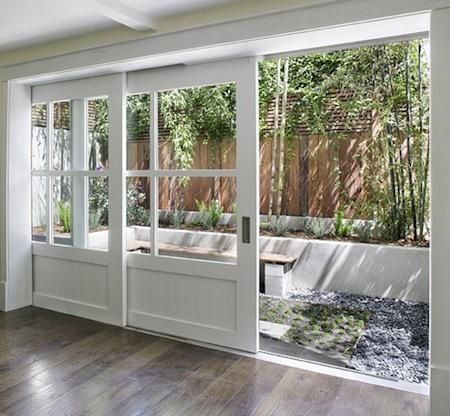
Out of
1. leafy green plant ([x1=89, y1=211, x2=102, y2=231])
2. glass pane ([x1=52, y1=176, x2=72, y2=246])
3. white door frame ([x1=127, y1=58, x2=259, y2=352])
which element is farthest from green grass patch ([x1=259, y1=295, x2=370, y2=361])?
glass pane ([x1=52, y1=176, x2=72, y2=246])

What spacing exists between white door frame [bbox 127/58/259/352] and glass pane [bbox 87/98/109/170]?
13.0 inches

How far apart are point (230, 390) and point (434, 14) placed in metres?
2.33

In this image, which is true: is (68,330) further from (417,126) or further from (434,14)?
(417,126)

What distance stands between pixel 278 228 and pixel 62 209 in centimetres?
290

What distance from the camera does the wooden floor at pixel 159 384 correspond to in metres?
2.36

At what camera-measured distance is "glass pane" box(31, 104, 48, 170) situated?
412 cm

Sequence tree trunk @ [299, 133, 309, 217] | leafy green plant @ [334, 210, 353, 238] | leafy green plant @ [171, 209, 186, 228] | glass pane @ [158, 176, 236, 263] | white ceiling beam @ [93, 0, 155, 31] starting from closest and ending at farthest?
white ceiling beam @ [93, 0, 155, 31] < glass pane @ [158, 176, 236, 263] < leafy green plant @ [171, 209, 186, 228] < leafy green plant @ [334, 210, 353, 238] < tree trunk @ [299, 133, 309, 217]

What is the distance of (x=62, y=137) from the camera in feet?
13.1

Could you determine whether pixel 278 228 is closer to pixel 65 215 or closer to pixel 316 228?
pixel 316 228

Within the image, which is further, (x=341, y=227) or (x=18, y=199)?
(x=341, y=227)

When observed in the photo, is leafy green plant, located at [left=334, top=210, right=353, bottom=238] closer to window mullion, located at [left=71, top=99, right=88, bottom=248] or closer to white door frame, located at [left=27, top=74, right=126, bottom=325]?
white door frame, located at [left=27, top=74, right=126, bottom=325]

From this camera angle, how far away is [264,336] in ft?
12.1

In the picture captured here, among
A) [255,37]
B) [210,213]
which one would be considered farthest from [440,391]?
[255,37]

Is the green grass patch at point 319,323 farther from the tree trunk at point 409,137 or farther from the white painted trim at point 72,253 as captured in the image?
the white painted trim at point 72,253
